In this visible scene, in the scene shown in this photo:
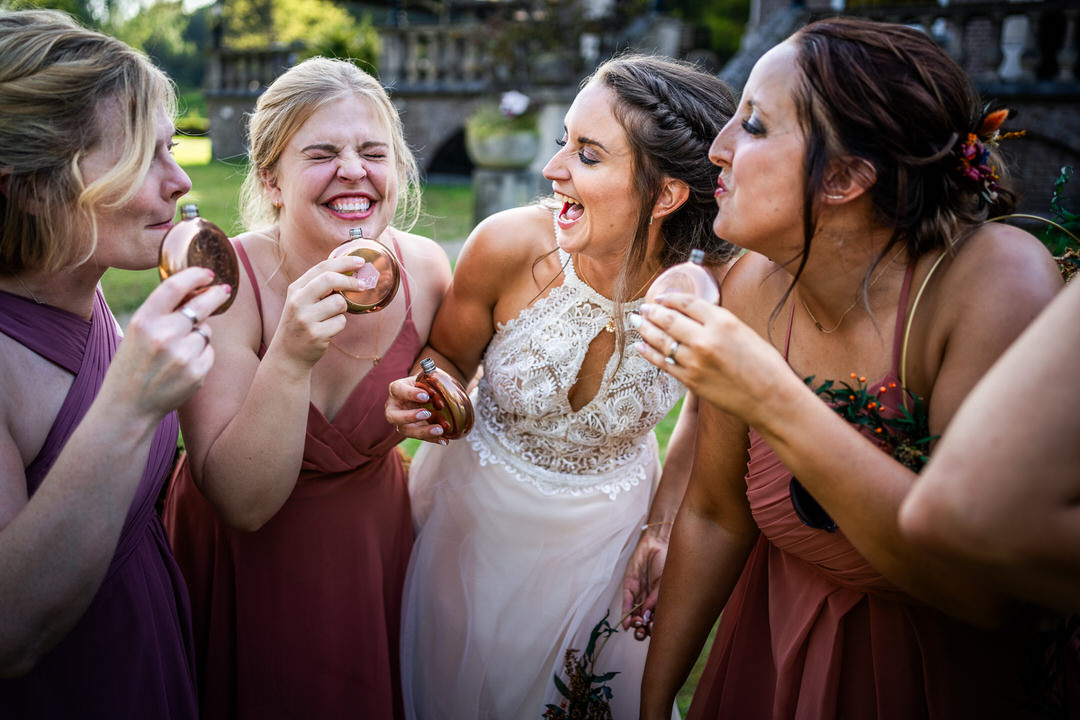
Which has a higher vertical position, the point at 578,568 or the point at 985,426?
the point at 985,426

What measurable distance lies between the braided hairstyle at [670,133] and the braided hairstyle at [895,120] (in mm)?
831

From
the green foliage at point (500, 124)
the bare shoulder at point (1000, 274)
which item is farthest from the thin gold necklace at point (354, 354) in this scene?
the green foliage at point (500, 124)

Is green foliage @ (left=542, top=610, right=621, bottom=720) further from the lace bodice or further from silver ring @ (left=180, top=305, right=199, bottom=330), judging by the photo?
silver ring @ (left=180, top=305, right=199, bottom=330)

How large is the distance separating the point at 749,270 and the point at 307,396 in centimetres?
148

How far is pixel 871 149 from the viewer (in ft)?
6.23

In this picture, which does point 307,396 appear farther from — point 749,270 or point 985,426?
point 985,426

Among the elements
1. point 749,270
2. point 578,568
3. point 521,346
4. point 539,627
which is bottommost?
point 539,627

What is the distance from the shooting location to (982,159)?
1932 mm

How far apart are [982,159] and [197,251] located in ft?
6.54

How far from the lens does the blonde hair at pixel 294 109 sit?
2.65m

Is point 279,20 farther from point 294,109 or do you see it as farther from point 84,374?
point 84,374

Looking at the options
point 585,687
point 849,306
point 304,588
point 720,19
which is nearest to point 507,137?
point 304,588

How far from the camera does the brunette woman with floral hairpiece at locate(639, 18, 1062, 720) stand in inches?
62.6

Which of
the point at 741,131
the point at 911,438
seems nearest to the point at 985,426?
the point at 911,438
